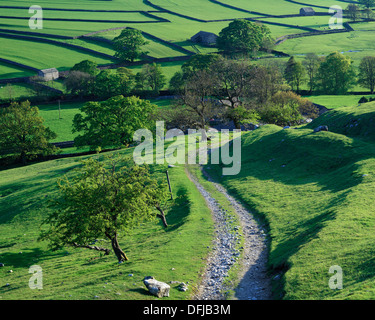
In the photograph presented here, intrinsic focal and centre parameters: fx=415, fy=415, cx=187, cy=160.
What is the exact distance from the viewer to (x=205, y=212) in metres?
43.2

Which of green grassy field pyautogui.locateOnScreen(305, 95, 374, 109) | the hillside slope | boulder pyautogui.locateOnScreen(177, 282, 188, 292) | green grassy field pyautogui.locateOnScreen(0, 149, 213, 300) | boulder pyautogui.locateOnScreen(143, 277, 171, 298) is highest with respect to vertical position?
green grassy field pyautogui.locateOnScreen(305, 95, 374, 109)

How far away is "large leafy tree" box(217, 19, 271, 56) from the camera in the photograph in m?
171

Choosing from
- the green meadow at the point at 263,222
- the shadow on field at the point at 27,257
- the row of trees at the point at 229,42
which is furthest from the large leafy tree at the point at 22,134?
the row of trees at the point at 229,42

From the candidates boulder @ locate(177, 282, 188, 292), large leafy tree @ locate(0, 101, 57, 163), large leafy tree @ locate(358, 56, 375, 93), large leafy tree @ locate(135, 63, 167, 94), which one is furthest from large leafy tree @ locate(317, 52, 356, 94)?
boulder @ locate(177, 282, 188, 292)

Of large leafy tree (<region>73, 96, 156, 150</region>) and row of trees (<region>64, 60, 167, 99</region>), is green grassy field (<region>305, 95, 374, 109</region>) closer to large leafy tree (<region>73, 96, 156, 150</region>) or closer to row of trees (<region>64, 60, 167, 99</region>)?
row of trees (<region>64, 60, 167, 99</region>)

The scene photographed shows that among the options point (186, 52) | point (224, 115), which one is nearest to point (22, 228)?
point (224, 115)

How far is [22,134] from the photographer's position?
95.3 meters

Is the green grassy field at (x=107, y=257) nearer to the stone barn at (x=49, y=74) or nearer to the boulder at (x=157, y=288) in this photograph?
the boulder at (x=157, y=288)

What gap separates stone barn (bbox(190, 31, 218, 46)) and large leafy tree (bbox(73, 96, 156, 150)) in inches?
4375

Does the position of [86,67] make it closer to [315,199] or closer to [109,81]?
[109,81]

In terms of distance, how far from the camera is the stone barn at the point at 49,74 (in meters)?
147

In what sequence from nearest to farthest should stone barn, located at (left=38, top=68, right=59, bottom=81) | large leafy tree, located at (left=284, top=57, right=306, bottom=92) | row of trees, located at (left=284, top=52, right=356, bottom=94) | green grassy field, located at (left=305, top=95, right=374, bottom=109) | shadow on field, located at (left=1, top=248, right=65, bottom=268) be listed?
shadow on field, located at (left=1, top=248, right=65, bottom=268), green grassy field, located at (left=305, top=95, right=374, bottom=109), row of trees, located at (left=284, top=52, right=356, bottom=94), large leafy tree, located at (left=284, top=57, right=306, bottom=92), stone barn, located at (left=38, top=68, right=59, bottom=81)

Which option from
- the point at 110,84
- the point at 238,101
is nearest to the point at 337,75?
the point at 238,101
